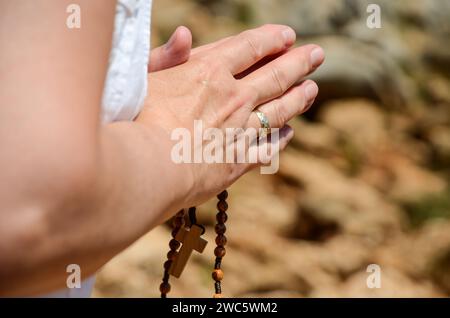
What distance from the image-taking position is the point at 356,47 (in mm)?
3342

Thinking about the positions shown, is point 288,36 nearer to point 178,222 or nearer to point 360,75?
point 178,222

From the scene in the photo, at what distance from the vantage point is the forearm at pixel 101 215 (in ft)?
2.08

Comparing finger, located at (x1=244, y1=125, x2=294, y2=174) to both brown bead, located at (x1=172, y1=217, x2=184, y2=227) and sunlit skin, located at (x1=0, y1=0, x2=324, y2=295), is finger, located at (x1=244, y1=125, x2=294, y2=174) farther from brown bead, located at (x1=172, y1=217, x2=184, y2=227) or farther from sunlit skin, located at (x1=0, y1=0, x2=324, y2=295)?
sunlit skin, located at (x1=0, y1=0, x2=324, y2=295)

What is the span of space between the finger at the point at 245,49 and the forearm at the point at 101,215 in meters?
0.26

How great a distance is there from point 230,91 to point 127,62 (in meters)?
0.22

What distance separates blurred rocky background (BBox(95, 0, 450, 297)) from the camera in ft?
8.13

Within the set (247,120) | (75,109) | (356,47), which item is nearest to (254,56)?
(247,120)

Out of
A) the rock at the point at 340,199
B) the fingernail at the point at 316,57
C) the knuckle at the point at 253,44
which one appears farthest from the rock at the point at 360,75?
the knuckle at the point at 253,44

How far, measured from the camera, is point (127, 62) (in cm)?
83

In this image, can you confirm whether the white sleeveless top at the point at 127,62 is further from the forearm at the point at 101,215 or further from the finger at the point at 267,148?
the finger at the point at 267,148

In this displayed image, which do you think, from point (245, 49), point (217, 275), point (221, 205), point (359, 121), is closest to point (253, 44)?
point (245, 49)

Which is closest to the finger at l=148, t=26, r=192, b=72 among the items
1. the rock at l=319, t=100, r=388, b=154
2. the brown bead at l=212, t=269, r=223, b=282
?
the brown bead at l=212, t=269, r=223, b=282
